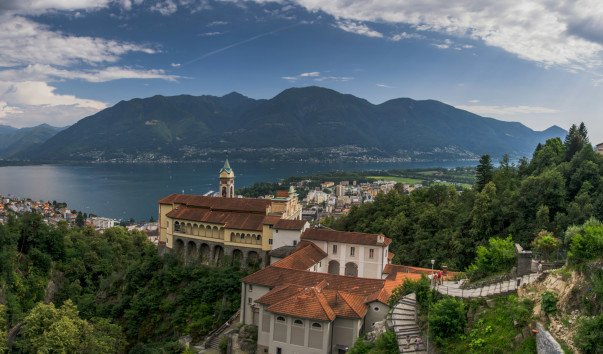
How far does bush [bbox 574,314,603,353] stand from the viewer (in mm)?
8589

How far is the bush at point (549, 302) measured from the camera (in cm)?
1035

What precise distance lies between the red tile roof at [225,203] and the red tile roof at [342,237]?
4605mm

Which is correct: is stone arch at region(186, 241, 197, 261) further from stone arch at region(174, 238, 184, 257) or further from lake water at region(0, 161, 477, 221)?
lake water at region(0, 161, 477, 221)

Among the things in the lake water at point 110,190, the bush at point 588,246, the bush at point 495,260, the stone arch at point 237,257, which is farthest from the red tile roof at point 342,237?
→ the lake water at point 110,190

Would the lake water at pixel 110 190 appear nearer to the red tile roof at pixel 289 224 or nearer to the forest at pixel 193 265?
the forest at pixel 193 265

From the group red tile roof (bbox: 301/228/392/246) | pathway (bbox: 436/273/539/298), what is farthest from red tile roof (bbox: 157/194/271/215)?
pathway (bbox: 436/273/539/298)

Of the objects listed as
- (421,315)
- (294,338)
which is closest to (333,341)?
(294,338)

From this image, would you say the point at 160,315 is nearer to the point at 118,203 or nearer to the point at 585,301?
the point at 585,301

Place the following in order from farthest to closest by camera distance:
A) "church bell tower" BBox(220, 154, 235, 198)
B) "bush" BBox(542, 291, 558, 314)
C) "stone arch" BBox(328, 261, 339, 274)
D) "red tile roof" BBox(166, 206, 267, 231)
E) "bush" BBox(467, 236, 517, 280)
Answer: "church bell tower" BBox(220, 154, 235, 198) → "red tile roof" BBox(166, 206, 267, 231) → "stone arch" BBox(328, 261, 339, 274) → "bush" BBox(467, 236, 517, 280) → "bush" BBox(542, 291, 558, 314)

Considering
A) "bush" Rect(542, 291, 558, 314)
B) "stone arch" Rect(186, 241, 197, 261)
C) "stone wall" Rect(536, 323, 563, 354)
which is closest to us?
"stone wall" Rect(536, 323, 563, 354)

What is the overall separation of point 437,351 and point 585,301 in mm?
4702

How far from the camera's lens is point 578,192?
3058 centimetres

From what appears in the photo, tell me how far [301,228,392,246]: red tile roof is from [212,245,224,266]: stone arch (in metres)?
7.61

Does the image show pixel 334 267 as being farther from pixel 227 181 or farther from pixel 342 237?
pixel 227 181
